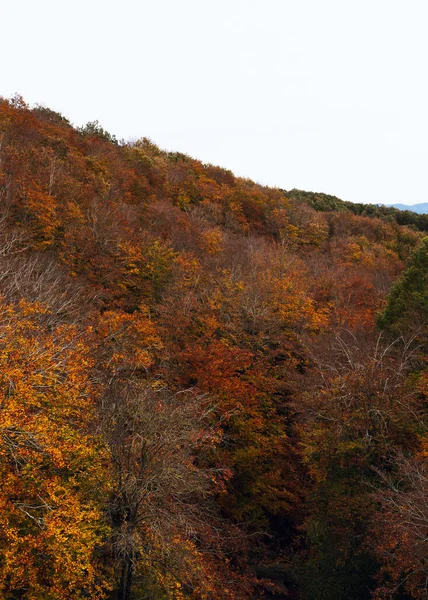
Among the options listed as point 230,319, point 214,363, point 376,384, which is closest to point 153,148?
point 230,319

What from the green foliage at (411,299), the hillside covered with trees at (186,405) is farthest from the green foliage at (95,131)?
the green foliage at (411,299)

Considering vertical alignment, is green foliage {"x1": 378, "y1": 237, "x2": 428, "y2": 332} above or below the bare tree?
above

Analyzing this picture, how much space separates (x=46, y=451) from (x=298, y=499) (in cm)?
1444

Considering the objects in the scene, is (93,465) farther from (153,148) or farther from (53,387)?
(153,148)

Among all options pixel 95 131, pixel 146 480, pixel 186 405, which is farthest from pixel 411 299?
pixel 95 131

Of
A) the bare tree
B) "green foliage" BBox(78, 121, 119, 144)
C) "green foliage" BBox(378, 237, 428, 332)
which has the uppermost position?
"green foliage" BBox(78, 121, 119, 144)

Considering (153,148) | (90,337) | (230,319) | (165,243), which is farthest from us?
(153,148)

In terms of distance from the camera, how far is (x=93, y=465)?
11398 mm

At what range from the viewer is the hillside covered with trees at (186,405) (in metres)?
11.0

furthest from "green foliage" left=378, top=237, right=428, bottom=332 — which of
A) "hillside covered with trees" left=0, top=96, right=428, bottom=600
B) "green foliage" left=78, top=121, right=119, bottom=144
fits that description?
"green foliage" left=78, top=121, right=119, bottom=144

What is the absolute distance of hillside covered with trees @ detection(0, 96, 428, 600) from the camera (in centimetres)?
1095

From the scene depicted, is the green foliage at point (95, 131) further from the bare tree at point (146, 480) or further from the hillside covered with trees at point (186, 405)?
the bare tree at point (146, 480)

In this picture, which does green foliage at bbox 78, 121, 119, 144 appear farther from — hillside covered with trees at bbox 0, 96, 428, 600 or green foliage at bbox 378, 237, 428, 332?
green foliage at bbox 378, 237, 428, 332

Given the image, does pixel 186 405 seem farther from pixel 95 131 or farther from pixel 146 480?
pixel 95 131
